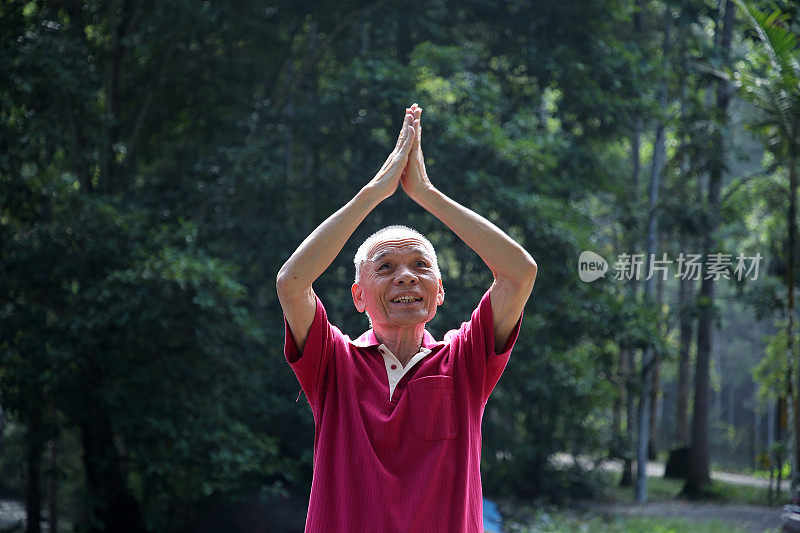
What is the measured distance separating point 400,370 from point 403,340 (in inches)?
2.5

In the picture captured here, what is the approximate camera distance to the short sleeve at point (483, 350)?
155 centimetres

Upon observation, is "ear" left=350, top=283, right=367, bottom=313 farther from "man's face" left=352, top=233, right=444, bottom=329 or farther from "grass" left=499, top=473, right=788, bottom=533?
"grass" left=499, top=473, right=788, bottom=533

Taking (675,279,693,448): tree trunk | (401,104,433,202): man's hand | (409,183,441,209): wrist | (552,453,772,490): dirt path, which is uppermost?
(401,104,433,202): man's hand

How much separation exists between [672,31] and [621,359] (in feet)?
15.4

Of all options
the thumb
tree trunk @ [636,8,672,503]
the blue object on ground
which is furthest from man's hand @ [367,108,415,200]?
tree trunk @ [636,8,672,503]

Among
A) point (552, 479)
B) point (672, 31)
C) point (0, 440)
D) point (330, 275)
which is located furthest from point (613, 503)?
point (0, 440)

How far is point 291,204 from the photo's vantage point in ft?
23.9

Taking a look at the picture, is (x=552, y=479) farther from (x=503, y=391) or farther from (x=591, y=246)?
(x=591, y=246)

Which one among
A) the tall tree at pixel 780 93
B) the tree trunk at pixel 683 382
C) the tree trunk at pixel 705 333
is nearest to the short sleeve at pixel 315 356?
the tall tree at pixel 780 93

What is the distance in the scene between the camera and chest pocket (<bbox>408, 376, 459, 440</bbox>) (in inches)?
59.6

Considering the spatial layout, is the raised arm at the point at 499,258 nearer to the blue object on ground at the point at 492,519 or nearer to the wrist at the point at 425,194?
the wrist at the point at 425,194

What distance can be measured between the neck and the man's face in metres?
0.02

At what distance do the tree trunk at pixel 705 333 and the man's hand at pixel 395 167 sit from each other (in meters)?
6.20

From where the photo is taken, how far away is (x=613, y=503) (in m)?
8.05
